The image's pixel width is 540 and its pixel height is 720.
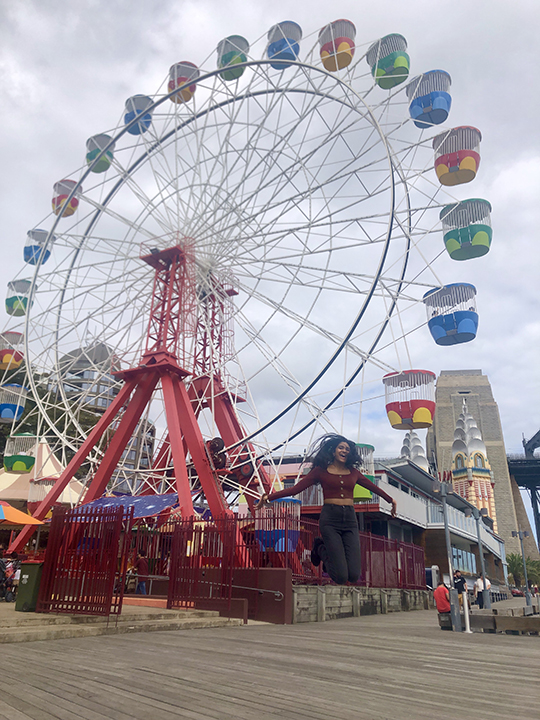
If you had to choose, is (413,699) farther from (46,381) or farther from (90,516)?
(46,381)

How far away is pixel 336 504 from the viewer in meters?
6.36

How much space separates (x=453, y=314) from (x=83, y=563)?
11.7m

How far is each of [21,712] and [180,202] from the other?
1991cm

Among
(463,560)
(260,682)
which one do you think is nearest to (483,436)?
(463,560)

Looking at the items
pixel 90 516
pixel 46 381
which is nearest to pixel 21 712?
pixel 90 516

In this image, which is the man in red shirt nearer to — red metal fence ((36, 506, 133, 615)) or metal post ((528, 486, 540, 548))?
red metal fence ((36, 506, 133, 615))

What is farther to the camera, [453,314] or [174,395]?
[174,395]

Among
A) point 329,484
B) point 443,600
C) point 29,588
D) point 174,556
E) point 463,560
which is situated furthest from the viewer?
point 463,560

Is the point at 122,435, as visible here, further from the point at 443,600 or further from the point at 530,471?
the point at 530,471

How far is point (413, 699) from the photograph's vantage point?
376 cm

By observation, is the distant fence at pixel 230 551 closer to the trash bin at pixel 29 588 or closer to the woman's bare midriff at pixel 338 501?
the trash bin at pixel 29 588

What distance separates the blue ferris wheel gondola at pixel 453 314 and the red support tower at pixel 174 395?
24.2 ft

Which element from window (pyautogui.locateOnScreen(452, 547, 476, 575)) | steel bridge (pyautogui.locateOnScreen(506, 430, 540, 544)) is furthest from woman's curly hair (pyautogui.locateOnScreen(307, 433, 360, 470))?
steel bridge (pyautogui.locateOnScreen(506, 430, 540, 544))

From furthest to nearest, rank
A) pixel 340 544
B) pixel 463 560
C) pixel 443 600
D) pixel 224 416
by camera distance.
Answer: pixel 463 560 < pixel 224 416 < pixel 443 600 < pixel 340 544
